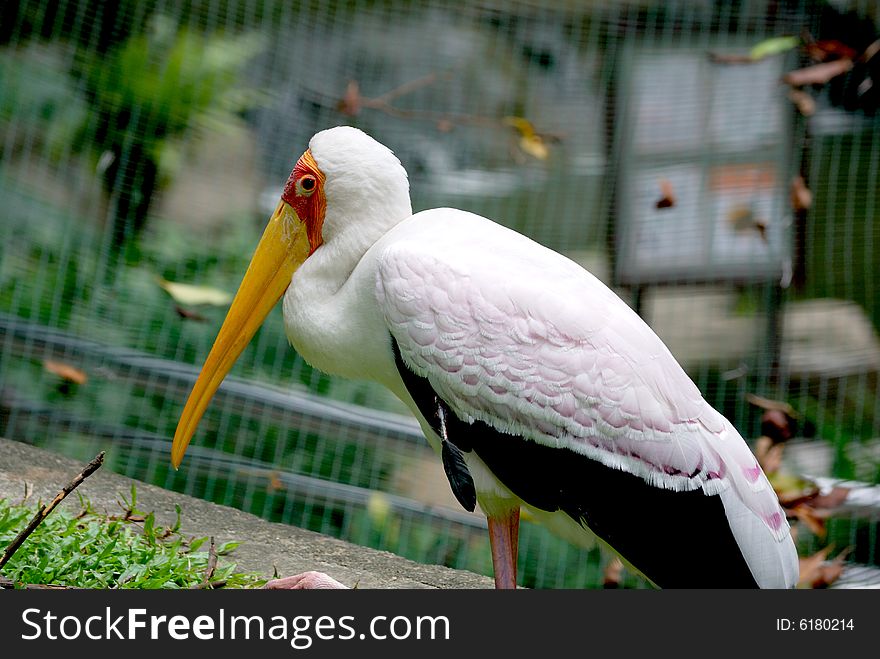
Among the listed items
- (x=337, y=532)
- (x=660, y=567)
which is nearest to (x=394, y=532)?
(x=337, y=532)

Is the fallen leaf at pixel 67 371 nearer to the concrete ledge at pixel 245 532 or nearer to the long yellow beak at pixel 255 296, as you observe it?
the concrete ledge at pixel 245 532

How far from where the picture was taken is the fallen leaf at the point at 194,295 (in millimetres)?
5117

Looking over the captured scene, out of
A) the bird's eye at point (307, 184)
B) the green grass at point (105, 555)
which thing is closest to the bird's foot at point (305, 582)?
the green grass at point (105, 555)

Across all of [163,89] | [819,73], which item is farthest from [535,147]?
[163,89]

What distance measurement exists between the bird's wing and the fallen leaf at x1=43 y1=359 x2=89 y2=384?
2559 millimetres

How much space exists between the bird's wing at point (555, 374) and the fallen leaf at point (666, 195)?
2.97m

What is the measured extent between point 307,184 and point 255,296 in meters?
0.37

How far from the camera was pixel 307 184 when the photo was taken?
3.03 metres

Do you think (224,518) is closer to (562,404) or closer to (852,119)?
(562,404)

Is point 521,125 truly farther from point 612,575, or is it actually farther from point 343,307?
point 343,307

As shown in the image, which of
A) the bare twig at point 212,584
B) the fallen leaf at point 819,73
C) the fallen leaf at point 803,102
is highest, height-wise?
the fallen leaf at point 819,73

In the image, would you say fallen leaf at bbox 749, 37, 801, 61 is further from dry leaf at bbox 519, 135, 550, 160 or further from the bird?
the bird

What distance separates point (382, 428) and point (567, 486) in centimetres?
216

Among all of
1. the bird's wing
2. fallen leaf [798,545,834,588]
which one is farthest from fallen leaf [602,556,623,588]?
the bird's wing
